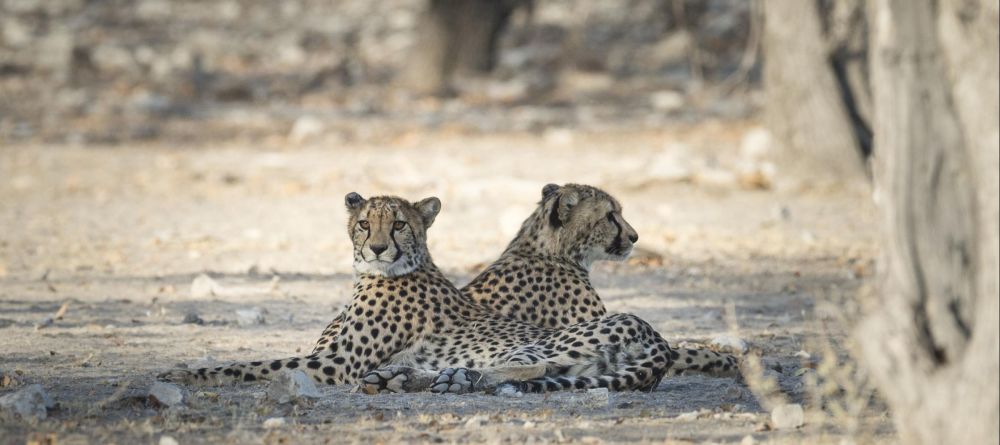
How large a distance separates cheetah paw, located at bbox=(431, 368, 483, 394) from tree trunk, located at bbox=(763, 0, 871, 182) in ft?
27.3

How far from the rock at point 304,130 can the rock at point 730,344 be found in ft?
35.7

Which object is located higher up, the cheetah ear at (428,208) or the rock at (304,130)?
the rock at (304,130)

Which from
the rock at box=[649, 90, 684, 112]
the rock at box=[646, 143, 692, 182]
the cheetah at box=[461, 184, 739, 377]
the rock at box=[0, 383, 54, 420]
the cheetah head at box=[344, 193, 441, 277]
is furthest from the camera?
the rock at box=[649, 90, 684, 112]

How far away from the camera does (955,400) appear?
4.16 metres

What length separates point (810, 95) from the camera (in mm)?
13695

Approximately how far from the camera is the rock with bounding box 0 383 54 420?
5168 millimetres

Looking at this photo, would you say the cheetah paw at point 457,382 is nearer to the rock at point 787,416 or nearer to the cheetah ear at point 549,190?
the rock at point 787,416

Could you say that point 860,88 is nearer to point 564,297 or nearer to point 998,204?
point 564,297

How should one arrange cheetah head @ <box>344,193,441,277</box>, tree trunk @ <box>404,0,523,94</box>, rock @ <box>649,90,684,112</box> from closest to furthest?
cheetah head @ <box>344,193,441,277</box>
rock @ <box>649,90,684,112</box>
tree trunk @ <box>404,0,523,94</box>

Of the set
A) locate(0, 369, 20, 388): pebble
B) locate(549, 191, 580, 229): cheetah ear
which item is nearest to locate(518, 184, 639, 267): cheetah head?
locate(549, 191, 580, 229): cheetah ear

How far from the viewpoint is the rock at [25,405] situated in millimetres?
5168

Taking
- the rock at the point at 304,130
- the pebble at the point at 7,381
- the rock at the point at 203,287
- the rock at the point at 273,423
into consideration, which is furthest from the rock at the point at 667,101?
the rock at the point at 273,423

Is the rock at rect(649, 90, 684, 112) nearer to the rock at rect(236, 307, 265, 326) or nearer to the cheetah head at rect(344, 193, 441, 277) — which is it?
the rock at rect(236, 307, 265, 326)

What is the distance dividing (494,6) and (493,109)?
7.50 ft
